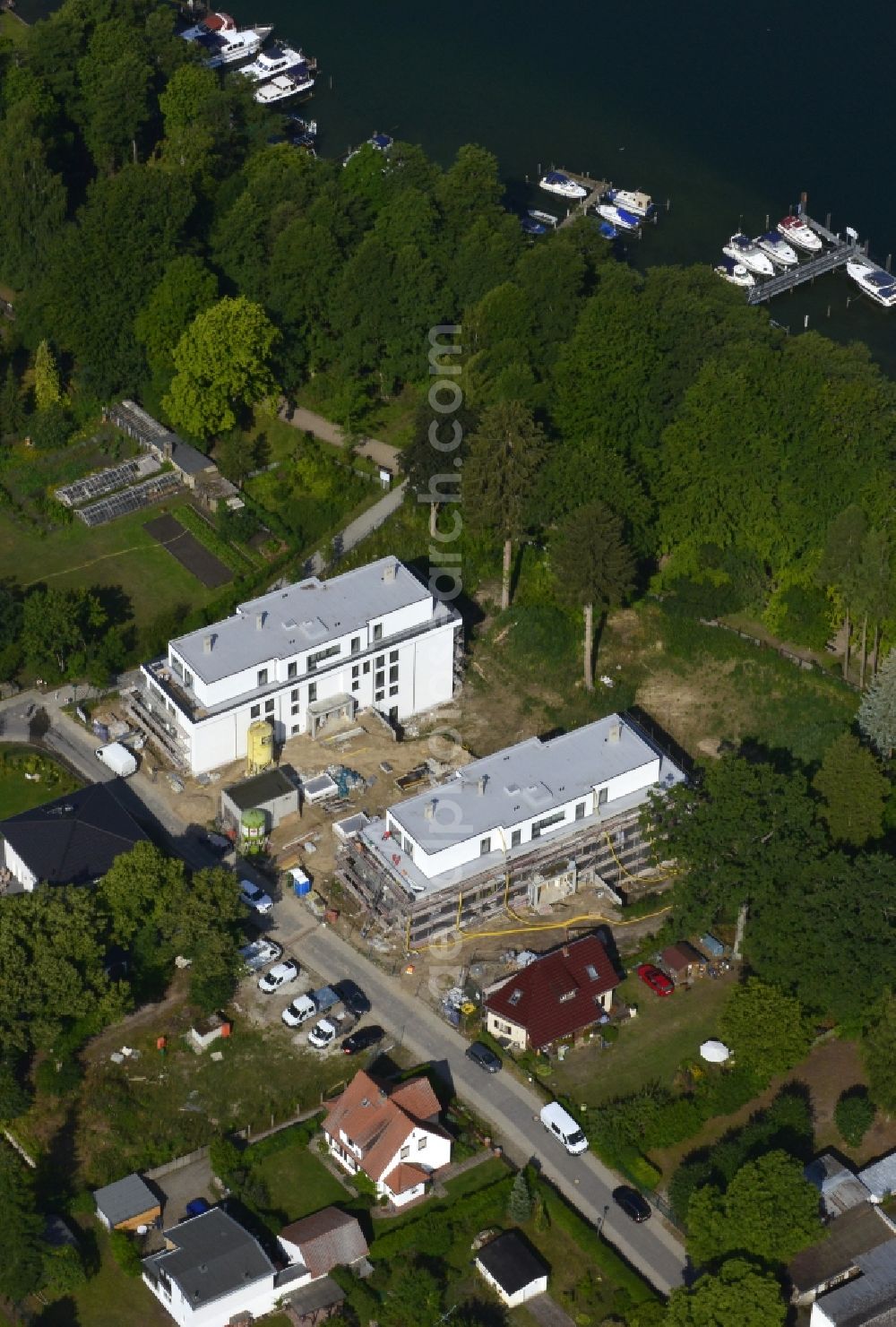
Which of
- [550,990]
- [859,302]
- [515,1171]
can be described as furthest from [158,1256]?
[859,302]

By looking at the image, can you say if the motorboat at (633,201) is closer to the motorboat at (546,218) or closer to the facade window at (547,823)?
the motorboat at (546,218)

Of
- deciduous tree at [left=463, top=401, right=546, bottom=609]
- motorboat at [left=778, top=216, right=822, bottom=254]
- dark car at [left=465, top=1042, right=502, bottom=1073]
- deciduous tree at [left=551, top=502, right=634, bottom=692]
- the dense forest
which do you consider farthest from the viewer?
motorboat at [left=778, top=216, right=822, bottom=254]

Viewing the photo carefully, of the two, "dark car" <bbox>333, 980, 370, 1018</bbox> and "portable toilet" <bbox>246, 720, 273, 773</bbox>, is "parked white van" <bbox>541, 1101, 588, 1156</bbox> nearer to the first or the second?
"dark car" <bbox>333, 980, 370, 1018</bbox>

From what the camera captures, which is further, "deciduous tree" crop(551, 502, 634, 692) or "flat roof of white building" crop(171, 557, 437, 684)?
"deciduous tree" crop(551, 502, 634, 692)

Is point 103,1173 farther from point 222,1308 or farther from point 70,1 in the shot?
point 70,1

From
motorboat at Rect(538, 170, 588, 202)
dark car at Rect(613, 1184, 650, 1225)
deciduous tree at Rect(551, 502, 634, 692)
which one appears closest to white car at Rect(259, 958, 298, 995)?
dark car at Rect(613, 1184, 650, 1225)

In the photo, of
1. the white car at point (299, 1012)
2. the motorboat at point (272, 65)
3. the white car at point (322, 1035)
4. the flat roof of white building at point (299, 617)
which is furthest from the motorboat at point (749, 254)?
the white car at point (322, 1035)
